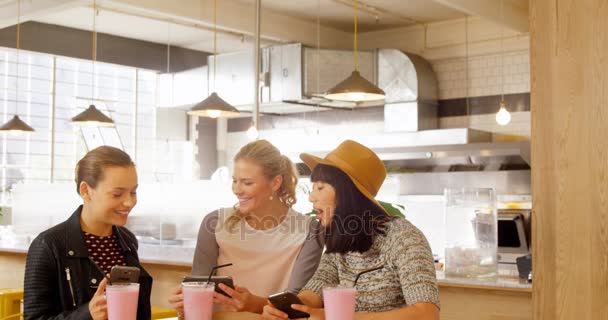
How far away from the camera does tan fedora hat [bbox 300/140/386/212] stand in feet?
8.76

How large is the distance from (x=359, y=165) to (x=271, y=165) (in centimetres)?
72

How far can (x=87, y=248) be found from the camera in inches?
102

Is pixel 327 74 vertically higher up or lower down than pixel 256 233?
higher up

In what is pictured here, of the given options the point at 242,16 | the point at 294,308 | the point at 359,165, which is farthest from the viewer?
the point at 242,16

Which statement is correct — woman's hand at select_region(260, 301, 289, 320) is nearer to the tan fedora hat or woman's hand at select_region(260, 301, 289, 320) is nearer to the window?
the tan fedora hat

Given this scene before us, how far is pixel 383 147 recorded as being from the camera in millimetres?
8789

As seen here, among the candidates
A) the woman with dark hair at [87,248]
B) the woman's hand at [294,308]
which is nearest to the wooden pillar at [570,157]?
the woman's hand at [294,308]

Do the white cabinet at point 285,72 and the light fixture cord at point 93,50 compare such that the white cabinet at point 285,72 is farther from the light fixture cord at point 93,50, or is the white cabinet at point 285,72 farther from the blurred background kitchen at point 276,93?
the light fixture cord at point 93,50

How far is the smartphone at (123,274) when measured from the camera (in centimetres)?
221

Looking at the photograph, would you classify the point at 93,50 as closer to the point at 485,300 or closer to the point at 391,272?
the point at 485,300

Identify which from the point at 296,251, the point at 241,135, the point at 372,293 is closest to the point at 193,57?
the point at 241,135

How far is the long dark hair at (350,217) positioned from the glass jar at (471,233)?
1651 millimetres

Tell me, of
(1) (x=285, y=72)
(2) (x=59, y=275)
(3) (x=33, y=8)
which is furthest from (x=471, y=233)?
(3) (x=33, y=8)

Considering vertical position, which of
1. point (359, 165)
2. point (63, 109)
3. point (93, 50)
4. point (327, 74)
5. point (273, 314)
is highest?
point (93, 50)
